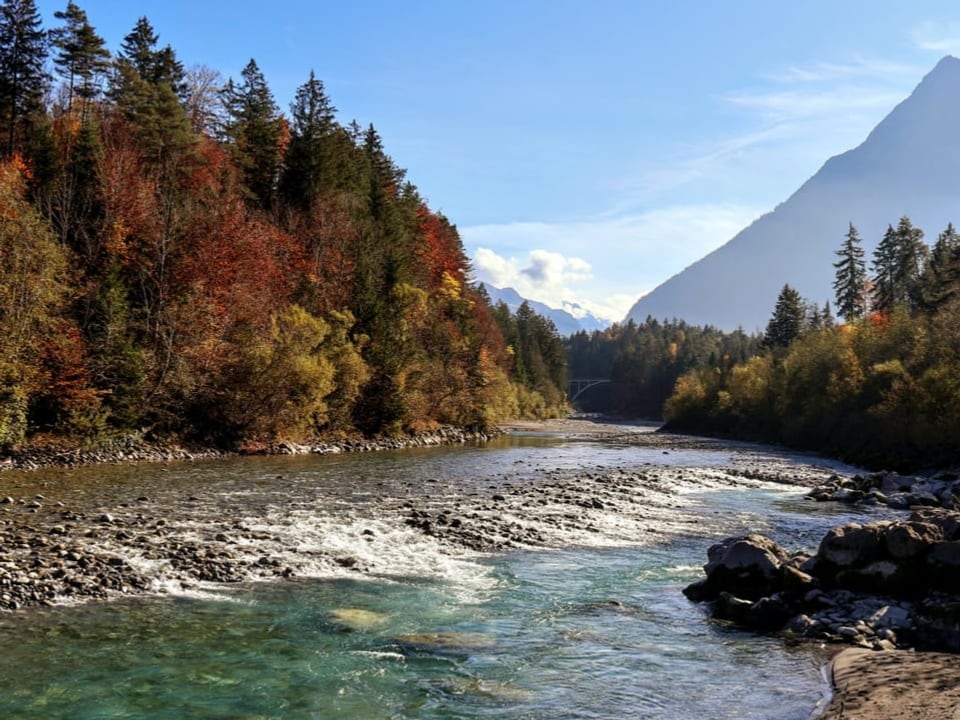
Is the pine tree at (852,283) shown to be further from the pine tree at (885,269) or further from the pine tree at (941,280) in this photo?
the pine tree at (941,280)

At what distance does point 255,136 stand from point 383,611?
68361mm

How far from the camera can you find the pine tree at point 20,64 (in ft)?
175

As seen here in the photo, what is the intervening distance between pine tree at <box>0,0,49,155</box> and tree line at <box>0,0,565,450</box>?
0.48 feet

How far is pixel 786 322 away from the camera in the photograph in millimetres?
116000

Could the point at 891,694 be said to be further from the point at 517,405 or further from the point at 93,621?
the point at 517,405

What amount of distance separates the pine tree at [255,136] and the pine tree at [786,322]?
85300 mm

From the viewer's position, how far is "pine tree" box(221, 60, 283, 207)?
6912cm

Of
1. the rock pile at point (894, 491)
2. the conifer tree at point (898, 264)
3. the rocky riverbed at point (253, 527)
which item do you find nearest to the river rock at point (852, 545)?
the rocky riverbed at point (253, 527)

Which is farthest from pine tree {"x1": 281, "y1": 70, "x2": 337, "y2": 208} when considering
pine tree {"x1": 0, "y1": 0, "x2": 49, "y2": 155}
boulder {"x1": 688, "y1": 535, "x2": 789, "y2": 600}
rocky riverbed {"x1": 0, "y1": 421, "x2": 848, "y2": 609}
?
boulder {"x1": 688, "y1": 535, "x2": 789, "y2": 600}

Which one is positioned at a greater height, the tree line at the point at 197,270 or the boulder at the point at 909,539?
the tree line at the point at 197,270

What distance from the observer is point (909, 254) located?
3967 inches

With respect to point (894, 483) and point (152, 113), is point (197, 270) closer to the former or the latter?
point (152, 113)

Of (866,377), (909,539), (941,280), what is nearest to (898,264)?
(941,280)

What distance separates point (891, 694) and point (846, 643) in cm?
278
